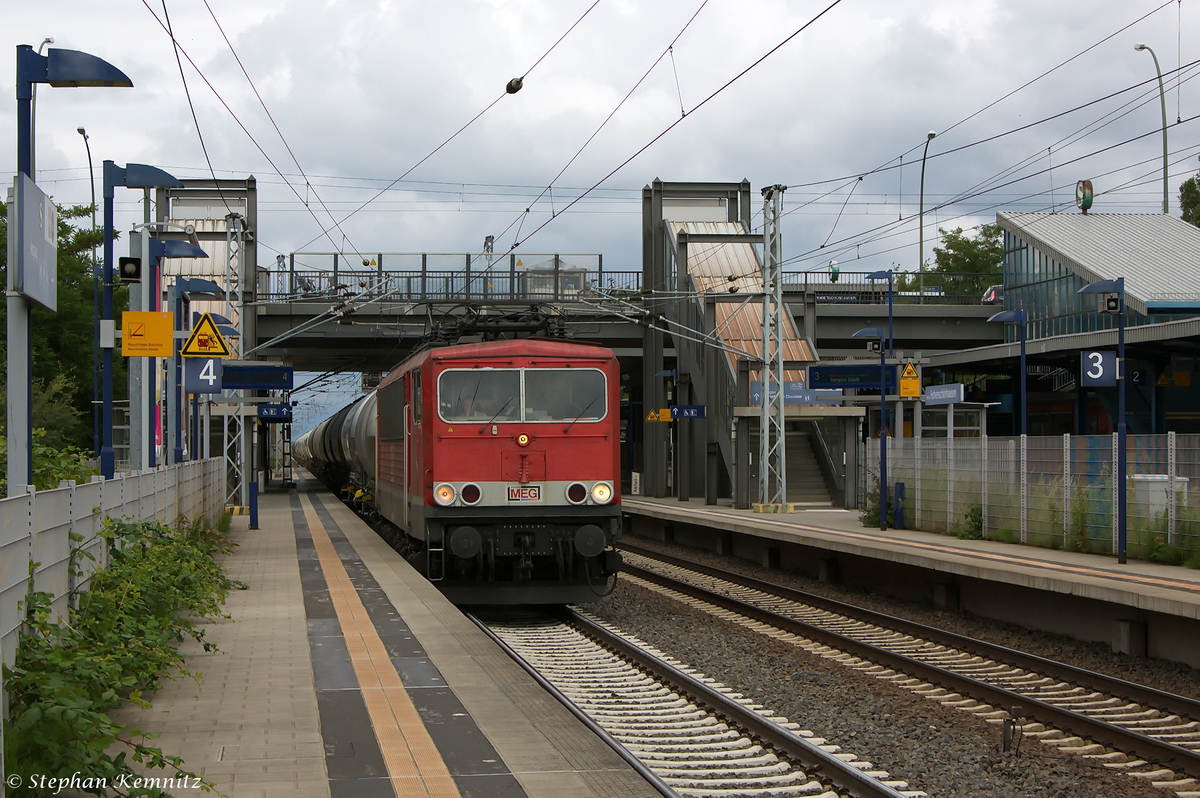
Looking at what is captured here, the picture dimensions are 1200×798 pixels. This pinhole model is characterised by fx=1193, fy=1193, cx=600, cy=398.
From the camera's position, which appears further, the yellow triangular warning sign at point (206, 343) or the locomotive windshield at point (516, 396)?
the yellow triangular warning sign at point (206, 343)

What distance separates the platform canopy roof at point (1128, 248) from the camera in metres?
37.9

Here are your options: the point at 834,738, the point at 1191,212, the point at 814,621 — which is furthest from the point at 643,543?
the point at 1191,212

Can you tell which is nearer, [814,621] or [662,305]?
[814,621]

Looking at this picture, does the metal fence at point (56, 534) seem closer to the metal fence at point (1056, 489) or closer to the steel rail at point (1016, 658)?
the steel rail at point (1016, 658)

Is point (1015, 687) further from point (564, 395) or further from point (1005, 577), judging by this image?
point (564, 395)

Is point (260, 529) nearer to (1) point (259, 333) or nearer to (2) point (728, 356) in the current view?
(2) point (728, 356)

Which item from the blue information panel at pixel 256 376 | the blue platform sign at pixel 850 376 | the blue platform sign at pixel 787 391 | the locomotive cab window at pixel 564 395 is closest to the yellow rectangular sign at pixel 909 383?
the blue platform sign at pixel 850 376

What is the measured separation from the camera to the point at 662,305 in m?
37.6

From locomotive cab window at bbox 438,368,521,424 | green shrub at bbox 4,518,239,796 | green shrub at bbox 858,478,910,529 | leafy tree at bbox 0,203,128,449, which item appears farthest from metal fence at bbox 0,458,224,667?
leafy tree at bbox 0,203,128,449

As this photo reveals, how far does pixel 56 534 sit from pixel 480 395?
7234 millimetres

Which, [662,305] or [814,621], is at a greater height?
[662,305]

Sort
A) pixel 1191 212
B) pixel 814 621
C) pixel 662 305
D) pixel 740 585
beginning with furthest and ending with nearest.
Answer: pixel 1191 212 → pixel 662 305 → pixel 740 585 → pixel 814 621

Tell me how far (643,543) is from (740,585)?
10.4 m

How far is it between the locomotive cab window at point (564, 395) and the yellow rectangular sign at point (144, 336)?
166 inches
